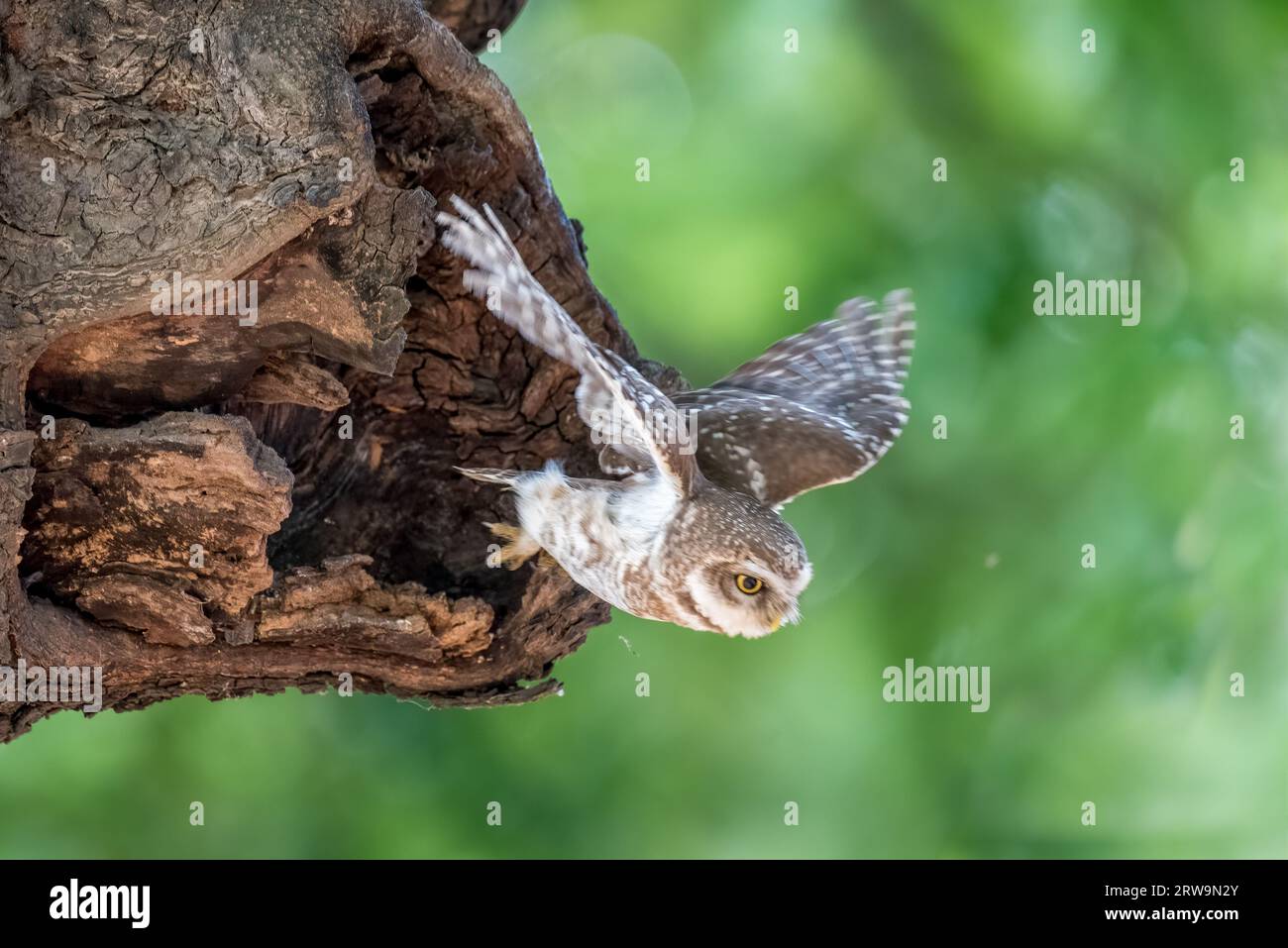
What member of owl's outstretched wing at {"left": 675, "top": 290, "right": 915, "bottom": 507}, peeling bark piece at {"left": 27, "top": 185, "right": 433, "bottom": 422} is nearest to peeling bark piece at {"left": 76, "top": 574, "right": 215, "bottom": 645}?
peeling bark piece at {"left": 27, "top": 185, "right": 433, "bottom": 422}

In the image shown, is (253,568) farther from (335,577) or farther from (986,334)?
(986,334)

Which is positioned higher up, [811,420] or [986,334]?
[986,334]

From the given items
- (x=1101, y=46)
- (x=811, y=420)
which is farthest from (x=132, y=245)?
(x=1101, y=46)

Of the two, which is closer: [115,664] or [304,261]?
[304,261]

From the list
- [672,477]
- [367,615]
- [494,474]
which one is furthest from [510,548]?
[672,477]

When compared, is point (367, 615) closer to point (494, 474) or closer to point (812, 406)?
point (494, 474)

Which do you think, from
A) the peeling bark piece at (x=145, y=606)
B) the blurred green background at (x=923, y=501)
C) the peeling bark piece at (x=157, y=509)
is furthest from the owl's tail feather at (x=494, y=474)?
the blurred green background at (x=923, y=501)

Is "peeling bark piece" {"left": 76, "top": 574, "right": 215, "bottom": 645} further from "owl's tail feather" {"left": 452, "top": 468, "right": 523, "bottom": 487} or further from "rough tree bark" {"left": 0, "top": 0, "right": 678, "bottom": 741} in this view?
"owl's tail feather" {"left": 452, "top": 468, "right": 523, "bottom": 487}

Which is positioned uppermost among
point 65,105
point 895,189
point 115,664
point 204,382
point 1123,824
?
point 895,189
